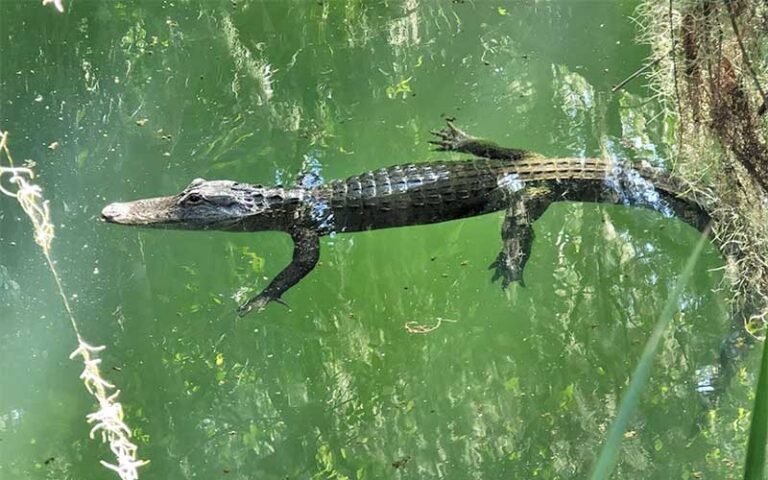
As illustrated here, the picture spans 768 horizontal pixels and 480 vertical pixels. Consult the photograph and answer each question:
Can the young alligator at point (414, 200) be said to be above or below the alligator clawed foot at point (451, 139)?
below

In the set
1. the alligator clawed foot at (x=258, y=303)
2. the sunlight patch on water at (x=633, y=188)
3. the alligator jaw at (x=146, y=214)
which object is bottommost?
the alligator clawed foot at (x=258, y=303)

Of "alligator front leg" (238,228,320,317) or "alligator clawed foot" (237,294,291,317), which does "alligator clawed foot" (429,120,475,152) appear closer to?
"alligator front leg" (238,228,320,317)

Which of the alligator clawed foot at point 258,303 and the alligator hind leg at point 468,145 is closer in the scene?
the alligator clawed foot at point 258,303

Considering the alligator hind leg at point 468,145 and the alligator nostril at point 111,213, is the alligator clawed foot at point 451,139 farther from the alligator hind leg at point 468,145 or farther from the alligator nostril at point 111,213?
the alligator nostril at point 111,213

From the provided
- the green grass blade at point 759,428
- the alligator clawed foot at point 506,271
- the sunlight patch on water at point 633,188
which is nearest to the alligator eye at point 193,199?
the alligator clawed foot at point 506,271

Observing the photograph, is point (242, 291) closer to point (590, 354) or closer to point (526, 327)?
point (526, 327)

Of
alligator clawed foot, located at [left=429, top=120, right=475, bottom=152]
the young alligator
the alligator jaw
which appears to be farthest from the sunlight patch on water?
the alligator jaw

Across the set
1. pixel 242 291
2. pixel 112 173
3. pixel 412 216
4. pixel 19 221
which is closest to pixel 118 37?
pixel 112 173

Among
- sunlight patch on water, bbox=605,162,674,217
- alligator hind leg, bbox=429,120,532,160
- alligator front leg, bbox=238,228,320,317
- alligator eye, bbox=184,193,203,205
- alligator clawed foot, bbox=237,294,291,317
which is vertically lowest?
alligator clawed foot, bbox=237,294,291,317
